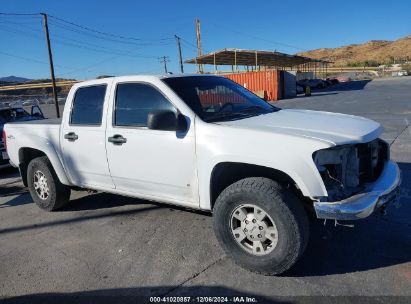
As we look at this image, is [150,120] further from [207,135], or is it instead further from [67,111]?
[67,111]

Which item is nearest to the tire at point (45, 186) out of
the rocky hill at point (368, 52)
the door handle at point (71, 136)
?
the door handle at point (71, 136)

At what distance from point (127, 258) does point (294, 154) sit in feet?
6.69

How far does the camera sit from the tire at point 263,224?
3.31m

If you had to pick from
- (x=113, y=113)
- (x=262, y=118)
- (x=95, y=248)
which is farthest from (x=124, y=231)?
(x=262, y=118)

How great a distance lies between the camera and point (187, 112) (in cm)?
395

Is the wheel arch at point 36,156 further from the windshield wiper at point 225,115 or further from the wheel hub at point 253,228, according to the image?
the wheel hub at point 253,228

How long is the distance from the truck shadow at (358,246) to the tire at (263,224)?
267mm

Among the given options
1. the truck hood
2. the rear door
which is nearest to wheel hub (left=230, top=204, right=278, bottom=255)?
the truck hood

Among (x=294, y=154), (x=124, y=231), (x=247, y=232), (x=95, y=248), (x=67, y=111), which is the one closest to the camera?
(x=294, y=154)

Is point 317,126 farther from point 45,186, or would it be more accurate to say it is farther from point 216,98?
point 45,186

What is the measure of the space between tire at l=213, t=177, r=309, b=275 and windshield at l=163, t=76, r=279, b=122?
34.9 inches

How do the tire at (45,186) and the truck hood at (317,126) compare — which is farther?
the tire at (45,186)

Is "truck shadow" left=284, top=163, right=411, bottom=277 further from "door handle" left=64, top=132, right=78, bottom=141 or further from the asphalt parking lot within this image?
"door handle" left=64, top=132, right=78, bottom=141

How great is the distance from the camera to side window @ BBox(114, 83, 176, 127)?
425 centimetres
